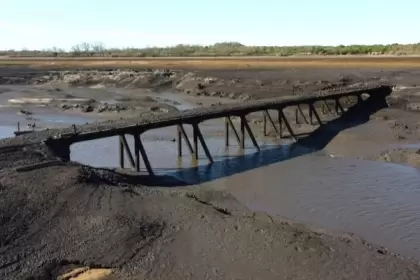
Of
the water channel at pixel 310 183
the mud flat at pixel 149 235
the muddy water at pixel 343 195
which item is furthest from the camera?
the water channel at pixel 310 183

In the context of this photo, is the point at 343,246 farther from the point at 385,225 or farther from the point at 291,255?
the point at 385,225

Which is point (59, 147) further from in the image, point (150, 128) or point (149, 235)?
point (149, 235)

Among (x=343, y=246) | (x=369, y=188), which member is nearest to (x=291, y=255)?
(x=343, y=246)

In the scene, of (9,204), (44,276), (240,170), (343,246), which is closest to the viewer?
(44,276)

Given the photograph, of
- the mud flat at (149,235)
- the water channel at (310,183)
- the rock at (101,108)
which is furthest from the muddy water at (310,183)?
the rock at (101,108)

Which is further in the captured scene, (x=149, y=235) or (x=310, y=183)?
(x=310, y=183)

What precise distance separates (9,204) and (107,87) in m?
50.2

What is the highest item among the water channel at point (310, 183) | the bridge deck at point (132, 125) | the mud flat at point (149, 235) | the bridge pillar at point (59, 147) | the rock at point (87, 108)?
the bridge deck at point (132, 125)

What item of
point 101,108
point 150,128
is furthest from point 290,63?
point 150,128

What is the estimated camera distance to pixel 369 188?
19000mm

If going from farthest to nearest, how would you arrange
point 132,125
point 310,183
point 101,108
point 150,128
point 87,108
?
point 87,108 → point 101,108 → point 150,128 → point 132,125 → point 310,183

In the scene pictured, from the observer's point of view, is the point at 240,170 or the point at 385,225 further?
the point at 240,170

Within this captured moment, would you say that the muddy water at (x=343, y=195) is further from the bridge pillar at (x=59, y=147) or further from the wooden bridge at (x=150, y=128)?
the bridge pillar at (x=59, y=147)

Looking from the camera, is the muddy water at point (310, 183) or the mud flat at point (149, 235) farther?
the muddy water at point (310, 183)
